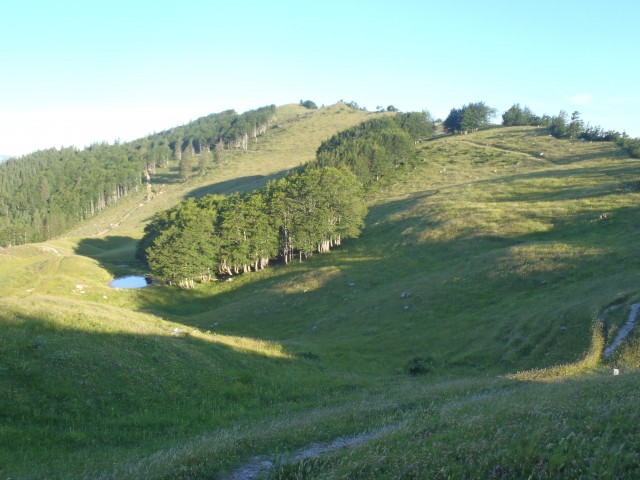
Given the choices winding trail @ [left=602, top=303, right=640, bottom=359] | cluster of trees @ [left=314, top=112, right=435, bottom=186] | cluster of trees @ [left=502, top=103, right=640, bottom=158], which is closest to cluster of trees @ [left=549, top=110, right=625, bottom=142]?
cluster of trees @ [left=502, top=103, right=640, bottom=158]

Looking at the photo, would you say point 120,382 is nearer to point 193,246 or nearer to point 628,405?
point 628,405

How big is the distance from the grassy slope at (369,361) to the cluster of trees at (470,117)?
115 metres

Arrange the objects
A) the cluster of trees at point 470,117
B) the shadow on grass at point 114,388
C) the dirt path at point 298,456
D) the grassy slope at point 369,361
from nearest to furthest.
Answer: the grassy slope at point 369,361 → the dirt path at point 298,456 → the shadow on grass at point 114,388 → the cluster of trees at point 470,117

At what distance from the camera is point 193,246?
245 ft

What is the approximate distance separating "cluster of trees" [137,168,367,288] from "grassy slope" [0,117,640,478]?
6494mm

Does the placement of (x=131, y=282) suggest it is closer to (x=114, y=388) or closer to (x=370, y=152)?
(x=114, y=388)

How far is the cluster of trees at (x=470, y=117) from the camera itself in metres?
179

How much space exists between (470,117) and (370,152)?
7426 centimetres

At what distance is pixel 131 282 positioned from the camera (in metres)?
82.8

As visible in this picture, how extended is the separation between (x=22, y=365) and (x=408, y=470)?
15.5 metres

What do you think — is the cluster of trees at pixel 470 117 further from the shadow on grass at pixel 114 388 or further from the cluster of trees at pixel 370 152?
the shadow on grass at pixel 114 388

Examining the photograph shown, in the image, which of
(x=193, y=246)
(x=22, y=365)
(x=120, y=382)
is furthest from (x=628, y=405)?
(x=193, y=246)

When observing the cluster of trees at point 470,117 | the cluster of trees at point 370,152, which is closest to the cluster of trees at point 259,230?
the cluster of trees at point 370,152

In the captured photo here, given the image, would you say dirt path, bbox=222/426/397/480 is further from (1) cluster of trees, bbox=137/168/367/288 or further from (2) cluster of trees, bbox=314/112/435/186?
(2) cluster of trees, bbox=314/112/435/186
